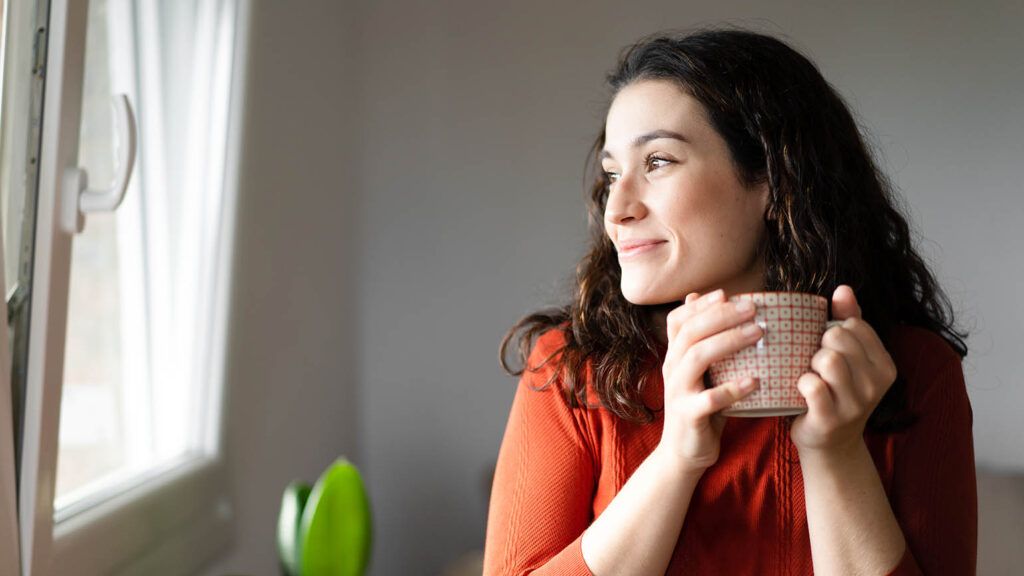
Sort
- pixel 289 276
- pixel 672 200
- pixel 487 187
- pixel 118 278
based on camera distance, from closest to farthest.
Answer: pixel 672 200 < pixel 118 278 < pixel 289 276 < pixel 487 187

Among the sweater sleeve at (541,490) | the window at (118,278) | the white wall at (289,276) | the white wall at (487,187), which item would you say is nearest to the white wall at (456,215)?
the white wall at (487,187)

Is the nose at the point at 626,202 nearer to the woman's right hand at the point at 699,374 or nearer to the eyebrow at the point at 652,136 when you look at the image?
the eyebrow at the point at 652,136

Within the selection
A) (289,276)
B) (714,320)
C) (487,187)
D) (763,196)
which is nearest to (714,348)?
(714,320)

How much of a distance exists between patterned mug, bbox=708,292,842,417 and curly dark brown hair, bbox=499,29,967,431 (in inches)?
11.8

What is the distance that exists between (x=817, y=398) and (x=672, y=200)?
1.05ft

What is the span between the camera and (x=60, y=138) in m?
1.12

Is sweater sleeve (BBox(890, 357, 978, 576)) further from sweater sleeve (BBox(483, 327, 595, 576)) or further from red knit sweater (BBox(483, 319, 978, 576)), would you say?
sweater sleeve (BBox(483, 327, 595, 576))

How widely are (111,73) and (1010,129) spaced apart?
2042mm

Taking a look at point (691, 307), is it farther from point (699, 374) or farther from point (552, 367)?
point (552, 367)

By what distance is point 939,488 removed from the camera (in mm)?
956

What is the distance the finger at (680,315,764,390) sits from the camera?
711 millimetres

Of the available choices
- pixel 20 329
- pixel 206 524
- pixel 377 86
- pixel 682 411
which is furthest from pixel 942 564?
pixel 377 86

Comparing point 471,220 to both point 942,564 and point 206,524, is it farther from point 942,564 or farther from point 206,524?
point 942,564

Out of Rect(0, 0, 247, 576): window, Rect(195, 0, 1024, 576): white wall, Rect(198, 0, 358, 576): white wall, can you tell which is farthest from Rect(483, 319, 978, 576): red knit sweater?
Rect(195, 0, 1024, 576): white wall
